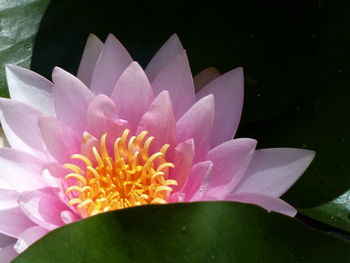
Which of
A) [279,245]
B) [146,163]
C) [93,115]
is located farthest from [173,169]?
[279,245]

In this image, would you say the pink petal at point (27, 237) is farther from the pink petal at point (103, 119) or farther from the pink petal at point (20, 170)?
the pink petal at point (103, 119)

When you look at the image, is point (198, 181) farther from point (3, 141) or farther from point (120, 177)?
point (3, 141)

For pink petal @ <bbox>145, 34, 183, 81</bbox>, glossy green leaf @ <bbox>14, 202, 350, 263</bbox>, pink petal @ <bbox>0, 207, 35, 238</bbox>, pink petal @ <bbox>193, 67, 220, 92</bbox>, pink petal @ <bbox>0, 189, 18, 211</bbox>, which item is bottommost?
pink petal @ <bbox>0, 207, 35, 238</bbox>

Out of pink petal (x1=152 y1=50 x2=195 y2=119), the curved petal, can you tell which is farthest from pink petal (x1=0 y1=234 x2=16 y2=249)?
pink petal (x1=152 y1=50 x2=195 y2=119)

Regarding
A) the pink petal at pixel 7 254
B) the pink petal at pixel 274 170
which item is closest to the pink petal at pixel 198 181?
the pink petal at pixel 274 170

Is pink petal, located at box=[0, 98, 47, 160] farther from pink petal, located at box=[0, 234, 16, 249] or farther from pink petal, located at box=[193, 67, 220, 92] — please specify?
pink petal, located at box=[193, 67, 220, 92]

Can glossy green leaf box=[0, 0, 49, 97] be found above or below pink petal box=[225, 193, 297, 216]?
above

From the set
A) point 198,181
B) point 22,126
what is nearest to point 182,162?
point 198,181
